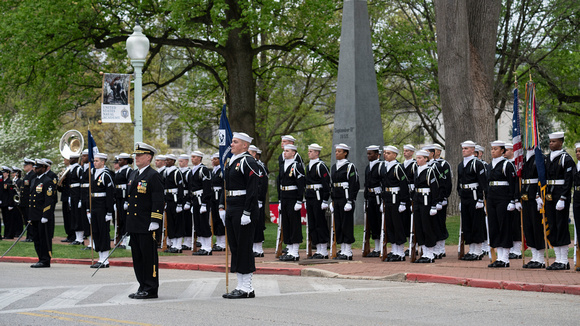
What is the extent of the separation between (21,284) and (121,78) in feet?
27.3

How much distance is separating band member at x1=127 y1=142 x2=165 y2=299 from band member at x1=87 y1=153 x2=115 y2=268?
4918 mm

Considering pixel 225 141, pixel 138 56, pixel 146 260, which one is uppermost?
pixel 138 56

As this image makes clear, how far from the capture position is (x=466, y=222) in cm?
1630

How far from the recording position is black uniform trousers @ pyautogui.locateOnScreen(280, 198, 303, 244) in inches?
656

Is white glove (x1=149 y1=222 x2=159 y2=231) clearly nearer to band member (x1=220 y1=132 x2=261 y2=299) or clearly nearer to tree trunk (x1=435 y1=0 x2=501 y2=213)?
band member (x1=220 y1=132 x2=261 y2=299)

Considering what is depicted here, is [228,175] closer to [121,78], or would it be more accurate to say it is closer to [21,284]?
[21,284]

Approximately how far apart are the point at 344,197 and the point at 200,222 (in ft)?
14.5

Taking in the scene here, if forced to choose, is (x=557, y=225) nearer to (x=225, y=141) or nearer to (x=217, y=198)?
(x=225, y=141)

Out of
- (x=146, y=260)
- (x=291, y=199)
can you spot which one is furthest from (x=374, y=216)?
(x=146, y=260)

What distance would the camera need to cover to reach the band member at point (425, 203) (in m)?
15.7

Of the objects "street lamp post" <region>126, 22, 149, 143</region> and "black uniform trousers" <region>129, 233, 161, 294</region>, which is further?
"street lamp post" <region>126, 22, 149, 143</region>

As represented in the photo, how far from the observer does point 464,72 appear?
24359 mm

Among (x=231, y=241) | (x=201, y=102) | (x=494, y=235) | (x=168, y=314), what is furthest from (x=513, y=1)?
(x=168, y=314)

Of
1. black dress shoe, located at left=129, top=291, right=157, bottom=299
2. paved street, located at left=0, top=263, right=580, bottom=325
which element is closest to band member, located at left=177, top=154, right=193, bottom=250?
paved street, located at left=0, top=263, right=580, bottom=325
